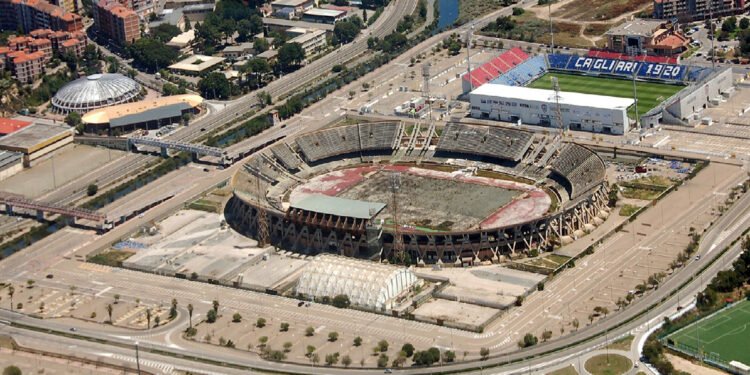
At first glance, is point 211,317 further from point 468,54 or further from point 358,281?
point 468,54

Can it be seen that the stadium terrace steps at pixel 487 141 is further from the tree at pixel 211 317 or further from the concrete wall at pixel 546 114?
the tree at pixel 211 317

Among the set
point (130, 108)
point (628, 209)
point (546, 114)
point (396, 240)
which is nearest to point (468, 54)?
point (546, 114)

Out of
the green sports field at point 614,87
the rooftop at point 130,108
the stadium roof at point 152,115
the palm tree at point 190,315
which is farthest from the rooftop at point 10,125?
the green sports field at point 614,87

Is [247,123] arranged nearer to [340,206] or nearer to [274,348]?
[340,206]

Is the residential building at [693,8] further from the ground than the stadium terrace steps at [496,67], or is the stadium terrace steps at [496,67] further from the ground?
the residential building at [693,8]

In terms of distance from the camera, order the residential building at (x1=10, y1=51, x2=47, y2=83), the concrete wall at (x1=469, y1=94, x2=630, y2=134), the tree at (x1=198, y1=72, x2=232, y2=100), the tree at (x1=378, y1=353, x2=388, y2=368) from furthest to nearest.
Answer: the residential building at (x1=10, y1=51, x2=47, y2=83)
the tree at (x1=198, y1=72, x2=232, y2=100)
the concrete wall at (x1=469, y1=94, x2=630, y2=134)
the tree at (x1=378, y1=353, x2=388, y2=368)

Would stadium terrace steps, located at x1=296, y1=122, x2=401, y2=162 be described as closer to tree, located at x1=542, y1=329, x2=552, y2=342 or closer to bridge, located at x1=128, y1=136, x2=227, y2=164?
bridge, located at x1=128, y1=136, x2=227, y2=164

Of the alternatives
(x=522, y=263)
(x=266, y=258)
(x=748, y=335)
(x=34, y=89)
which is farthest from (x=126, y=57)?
(x=748, y=335)

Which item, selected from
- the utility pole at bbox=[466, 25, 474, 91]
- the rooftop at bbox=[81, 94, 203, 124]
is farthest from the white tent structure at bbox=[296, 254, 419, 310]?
the rooftop at bbox=[81, 94, 203, 124]
